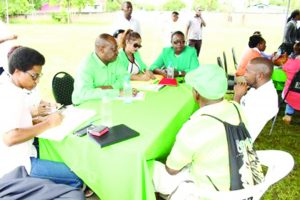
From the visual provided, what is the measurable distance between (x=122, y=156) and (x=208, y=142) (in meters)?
0.51

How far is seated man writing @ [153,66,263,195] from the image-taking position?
1576mm

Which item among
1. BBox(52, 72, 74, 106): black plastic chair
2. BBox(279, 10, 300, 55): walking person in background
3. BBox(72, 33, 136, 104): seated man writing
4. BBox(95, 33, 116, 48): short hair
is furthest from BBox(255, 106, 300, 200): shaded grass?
BBox(279, 10, 300, 55): walking person in background

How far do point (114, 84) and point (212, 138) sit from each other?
1.85 m

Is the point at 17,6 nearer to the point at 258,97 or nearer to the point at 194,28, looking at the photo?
the point at 194,28

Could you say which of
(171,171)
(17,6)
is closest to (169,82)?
(171,171)

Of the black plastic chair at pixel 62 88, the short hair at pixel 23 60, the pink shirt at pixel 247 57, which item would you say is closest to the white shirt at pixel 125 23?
the pink shirt at pixel 247 57

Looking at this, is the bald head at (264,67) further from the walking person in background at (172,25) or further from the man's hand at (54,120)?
the walking person in background at (172,25)

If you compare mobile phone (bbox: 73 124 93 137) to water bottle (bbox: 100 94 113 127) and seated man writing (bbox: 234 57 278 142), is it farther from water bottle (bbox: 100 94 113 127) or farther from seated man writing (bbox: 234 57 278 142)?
seated man writing (bbox: 234 57 278 142)

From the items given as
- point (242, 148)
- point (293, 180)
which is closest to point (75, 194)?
point (242, 148)

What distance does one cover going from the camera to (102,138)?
1877mm

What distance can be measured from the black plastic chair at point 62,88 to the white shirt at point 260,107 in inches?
76.0

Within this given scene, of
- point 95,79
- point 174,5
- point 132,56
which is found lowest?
point 95,79

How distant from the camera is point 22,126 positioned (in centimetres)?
193

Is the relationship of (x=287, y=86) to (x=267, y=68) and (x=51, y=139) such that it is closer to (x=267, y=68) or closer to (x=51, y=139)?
(x=267, y=68)
